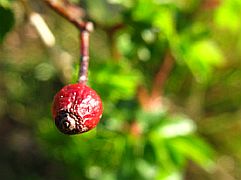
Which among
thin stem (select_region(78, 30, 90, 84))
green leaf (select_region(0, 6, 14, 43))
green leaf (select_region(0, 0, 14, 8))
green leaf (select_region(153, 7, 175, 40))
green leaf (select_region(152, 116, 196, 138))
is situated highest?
green leaf (select_region(153, 7, 175, 40))

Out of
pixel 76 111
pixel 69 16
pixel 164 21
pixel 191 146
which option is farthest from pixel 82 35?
pixel 191 146

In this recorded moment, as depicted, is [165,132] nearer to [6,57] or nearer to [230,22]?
[230,22]

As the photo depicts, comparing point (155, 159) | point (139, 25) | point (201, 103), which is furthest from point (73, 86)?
point (201, 103)

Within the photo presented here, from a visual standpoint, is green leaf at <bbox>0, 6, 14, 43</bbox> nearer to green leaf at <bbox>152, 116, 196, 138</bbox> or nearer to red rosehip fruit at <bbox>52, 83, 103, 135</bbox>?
red rosehip fruit at <bbox>52, 83, 103, 135</bbox>

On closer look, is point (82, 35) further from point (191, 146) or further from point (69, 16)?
point (191, 146)

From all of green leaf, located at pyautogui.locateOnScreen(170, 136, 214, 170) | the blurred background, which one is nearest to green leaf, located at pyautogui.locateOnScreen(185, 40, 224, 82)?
the blurred background
